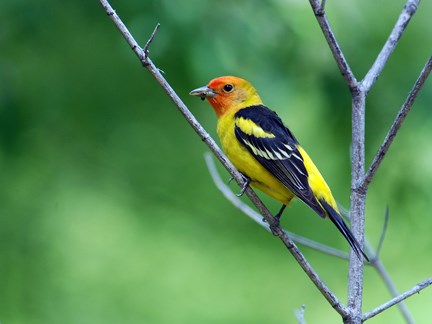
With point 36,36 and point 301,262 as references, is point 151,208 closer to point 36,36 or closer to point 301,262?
point 36,36

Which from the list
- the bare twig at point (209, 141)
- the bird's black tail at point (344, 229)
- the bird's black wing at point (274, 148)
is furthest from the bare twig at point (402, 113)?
the bird's black wing at point (274, 148)

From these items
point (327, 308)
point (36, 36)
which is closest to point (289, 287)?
point (327, 308)

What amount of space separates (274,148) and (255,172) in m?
0.22

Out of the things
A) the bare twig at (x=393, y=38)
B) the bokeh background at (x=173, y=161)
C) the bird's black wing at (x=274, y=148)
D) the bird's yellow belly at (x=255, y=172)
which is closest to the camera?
the bare twig at (x=393, y=38)

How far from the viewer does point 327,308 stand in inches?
277

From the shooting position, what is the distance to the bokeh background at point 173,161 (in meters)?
5.22

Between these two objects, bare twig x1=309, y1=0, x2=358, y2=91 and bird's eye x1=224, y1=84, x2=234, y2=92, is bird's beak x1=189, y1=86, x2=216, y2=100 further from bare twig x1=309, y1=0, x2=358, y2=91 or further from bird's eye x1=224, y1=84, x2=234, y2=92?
bare twig x1=309, y1=0, x2=358, y2=91

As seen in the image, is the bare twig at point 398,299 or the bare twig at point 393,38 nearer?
the bare twig at point 398,299

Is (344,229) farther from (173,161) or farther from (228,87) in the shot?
(173,161)

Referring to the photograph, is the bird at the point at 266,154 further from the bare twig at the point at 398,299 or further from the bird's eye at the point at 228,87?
the bare twig at the point at 398,299

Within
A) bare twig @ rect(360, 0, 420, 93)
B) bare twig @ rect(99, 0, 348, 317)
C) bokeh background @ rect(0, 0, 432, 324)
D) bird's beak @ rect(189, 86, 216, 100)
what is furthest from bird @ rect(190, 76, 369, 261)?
bare twig @ rect(360, 0, 420, 93)

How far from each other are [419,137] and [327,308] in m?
2.29

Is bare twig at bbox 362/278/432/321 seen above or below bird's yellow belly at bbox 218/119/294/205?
below

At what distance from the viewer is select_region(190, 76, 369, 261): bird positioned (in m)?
4.23
